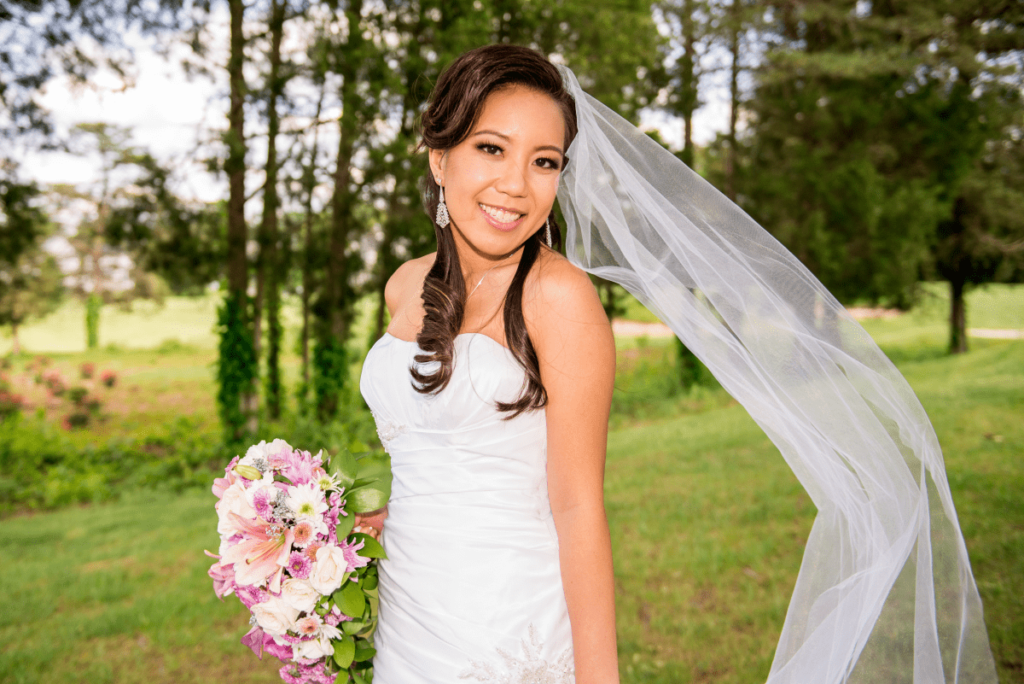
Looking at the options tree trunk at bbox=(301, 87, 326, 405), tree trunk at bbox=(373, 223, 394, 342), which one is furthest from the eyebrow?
tree trunk at bbox=(301, 87, 326, 405)

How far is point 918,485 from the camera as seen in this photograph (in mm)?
1752

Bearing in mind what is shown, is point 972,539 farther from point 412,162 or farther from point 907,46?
point 412,162

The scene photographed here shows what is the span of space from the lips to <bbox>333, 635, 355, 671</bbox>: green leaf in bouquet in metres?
1.29

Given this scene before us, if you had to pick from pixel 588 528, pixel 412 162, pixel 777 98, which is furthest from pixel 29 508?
pixel 777 98

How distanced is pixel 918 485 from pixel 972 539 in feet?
15.2

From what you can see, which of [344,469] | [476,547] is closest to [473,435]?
[476,547]

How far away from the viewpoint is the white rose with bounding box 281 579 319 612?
1749 millimetres

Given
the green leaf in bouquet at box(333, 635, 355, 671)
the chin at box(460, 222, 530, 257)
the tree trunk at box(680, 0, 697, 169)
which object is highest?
the tree trunk at box(680, 0, 697, 169)

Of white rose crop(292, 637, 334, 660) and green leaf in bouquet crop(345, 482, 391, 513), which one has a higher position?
green leaf in bouquet crop(345, 482, 391, 513)

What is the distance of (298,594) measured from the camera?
1.75 metres

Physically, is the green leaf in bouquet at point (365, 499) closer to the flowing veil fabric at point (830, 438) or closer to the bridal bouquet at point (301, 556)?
the bridal bouquet at point (301, 556)

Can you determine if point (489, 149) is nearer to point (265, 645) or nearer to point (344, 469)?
point (344, 469)

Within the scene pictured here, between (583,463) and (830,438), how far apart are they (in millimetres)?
693

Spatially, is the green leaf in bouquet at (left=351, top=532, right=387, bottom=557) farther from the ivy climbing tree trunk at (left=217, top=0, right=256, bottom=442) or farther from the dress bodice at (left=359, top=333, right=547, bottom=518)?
the ivy climbing tree trunk at (left=217, top=0, right=256, bottom=442)
